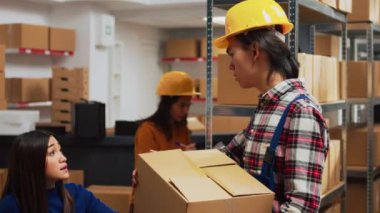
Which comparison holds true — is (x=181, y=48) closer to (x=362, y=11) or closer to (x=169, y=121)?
(x=362, y=11)

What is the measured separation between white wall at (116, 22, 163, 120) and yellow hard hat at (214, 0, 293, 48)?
6.62m

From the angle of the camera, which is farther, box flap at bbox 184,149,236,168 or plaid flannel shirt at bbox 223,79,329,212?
box flap at bbox 184,149,236,168

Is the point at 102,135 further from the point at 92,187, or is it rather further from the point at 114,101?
the point at 114,101

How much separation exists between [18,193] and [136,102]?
23.2ft

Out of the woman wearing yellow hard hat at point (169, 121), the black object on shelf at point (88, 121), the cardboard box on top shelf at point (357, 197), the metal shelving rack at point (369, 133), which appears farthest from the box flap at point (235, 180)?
the black object on shelf at point (88, 121)

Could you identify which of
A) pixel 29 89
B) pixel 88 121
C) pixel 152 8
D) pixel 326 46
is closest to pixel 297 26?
pixel 88 121

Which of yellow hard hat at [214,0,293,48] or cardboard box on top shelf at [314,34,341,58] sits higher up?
cardboard box on top shelf at [314,34,341,58]

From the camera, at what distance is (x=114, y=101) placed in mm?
8055

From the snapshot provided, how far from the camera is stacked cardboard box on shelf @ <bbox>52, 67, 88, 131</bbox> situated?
6.32m

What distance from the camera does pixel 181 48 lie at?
9.43 metres

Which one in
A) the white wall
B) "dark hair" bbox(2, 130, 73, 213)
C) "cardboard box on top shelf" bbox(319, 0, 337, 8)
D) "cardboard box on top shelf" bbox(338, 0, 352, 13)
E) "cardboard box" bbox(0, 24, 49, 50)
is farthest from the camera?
the white wall

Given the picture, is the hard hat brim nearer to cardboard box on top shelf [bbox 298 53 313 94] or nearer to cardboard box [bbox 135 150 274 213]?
cardboard box [bbox 135 150 274 213]

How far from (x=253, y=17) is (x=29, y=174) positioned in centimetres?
100

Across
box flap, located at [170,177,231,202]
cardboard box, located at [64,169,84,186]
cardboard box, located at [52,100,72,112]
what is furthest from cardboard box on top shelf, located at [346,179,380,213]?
cardboard box, located at [52,100,72,112]
